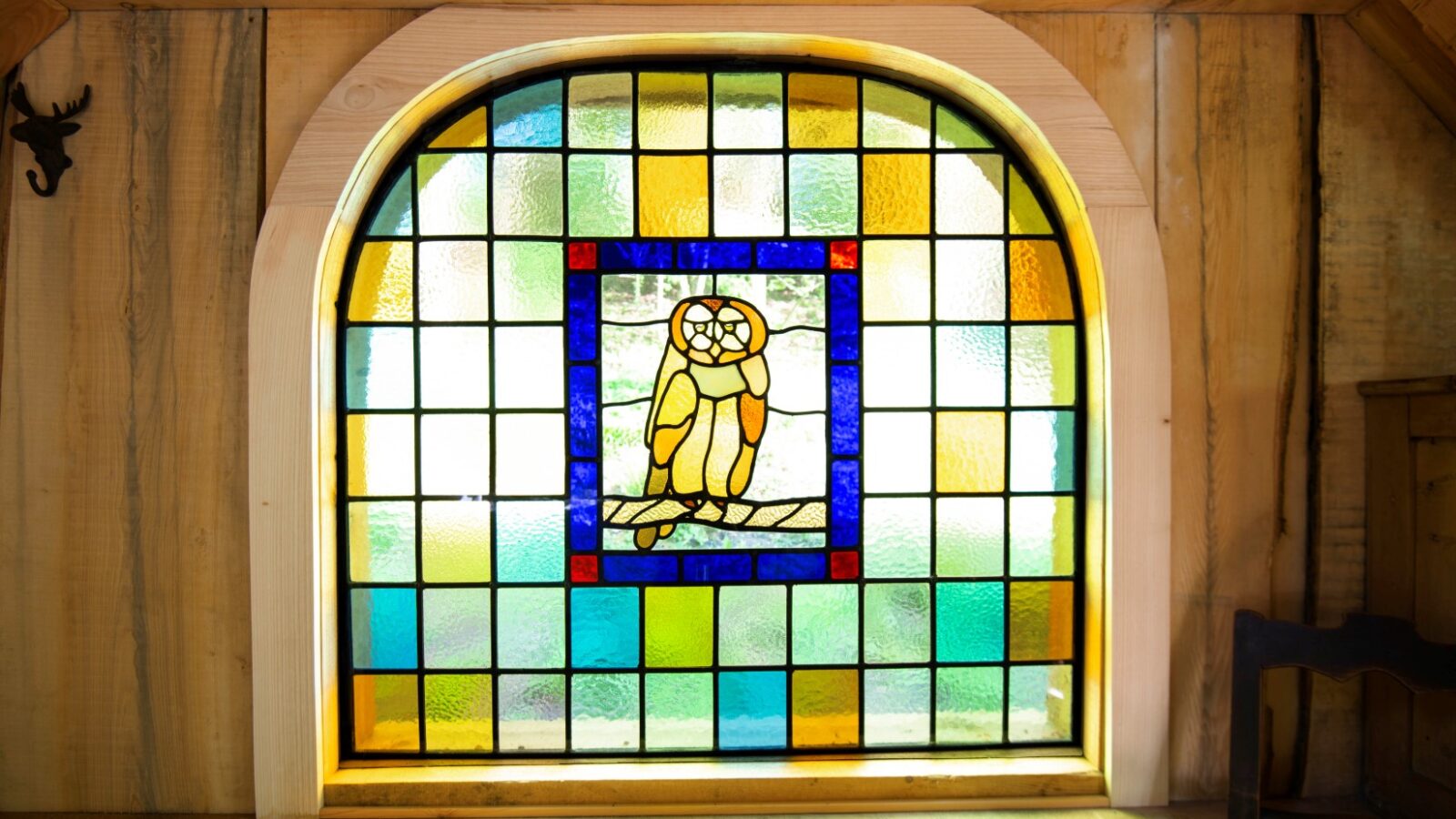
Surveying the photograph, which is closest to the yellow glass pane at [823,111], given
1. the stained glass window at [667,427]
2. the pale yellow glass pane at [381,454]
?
the stained glass window at [667,427]

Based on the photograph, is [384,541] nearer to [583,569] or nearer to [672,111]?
[583,569]

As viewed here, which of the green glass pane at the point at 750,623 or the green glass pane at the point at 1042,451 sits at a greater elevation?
the green glass pane at the point at 1042,451

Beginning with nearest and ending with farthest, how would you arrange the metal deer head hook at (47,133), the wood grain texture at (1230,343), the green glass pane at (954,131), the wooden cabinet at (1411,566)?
the wooden cabinet at (1411,566) < the metal deer head hook at (47,133) < the wood grain texture at (1230,343) < the green glass pane at (954,131)

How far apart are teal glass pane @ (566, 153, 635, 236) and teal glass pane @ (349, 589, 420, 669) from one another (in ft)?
3.93

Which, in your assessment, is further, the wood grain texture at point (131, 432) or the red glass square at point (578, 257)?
the red glass square at point (578, 257)

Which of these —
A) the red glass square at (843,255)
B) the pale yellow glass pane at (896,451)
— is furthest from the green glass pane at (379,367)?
the pale yellow glass pane at (896,451)

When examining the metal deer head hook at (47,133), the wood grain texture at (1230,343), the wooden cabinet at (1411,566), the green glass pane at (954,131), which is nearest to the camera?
the wooden cabinet at (1411,566)

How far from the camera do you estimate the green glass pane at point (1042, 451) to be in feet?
7.59

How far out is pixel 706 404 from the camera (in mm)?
2283

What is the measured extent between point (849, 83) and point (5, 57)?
2.32 metres

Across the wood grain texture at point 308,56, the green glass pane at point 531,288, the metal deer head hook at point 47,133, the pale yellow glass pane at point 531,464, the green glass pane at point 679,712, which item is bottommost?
the green glass pane at point 679,712

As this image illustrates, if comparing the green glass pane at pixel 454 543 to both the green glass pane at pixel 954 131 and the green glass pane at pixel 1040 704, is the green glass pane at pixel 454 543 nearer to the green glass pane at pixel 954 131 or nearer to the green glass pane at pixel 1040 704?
the green glass pane at pixel 1040 704

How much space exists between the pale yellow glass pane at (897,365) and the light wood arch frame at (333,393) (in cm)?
49

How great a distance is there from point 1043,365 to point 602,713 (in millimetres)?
1665
